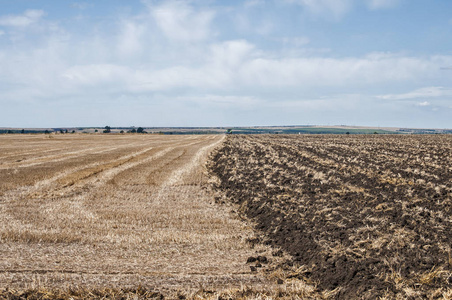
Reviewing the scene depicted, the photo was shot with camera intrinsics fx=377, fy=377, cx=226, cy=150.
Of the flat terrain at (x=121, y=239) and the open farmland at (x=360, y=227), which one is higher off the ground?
the open farmland at (x=360, y=227)

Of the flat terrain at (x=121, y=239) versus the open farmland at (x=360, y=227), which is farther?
the flat terrain at (x=121, y=239)

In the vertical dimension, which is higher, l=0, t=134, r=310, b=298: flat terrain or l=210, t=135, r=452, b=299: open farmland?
l=210, t=135, r=452, b=299: open farmland

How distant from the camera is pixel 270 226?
10.9m

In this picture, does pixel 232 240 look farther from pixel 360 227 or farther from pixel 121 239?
pixel 360 227

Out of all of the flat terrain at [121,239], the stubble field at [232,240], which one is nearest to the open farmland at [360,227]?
the stubble field at [232,240]

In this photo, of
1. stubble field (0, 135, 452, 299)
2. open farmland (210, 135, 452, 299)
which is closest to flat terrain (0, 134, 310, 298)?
stubble field (0, 135, 452, 299)

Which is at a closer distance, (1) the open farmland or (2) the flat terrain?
(1) the open farmland

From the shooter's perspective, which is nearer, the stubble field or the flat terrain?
the stubble field

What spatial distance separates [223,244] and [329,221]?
3.13 meters

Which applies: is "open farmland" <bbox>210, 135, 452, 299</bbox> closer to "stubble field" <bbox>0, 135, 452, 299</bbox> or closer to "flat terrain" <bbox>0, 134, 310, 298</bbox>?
"stubble field" <bbox>0, 135, 452, 299</bbox>

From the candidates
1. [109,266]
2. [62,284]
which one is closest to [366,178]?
[109,266]

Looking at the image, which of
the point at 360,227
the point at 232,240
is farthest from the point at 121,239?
the point at 360,227

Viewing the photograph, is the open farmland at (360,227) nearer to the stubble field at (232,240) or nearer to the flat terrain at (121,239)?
the stubble field at (232,240)

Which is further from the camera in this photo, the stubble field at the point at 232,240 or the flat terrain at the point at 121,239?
the flat terrain at the point at 121,239
